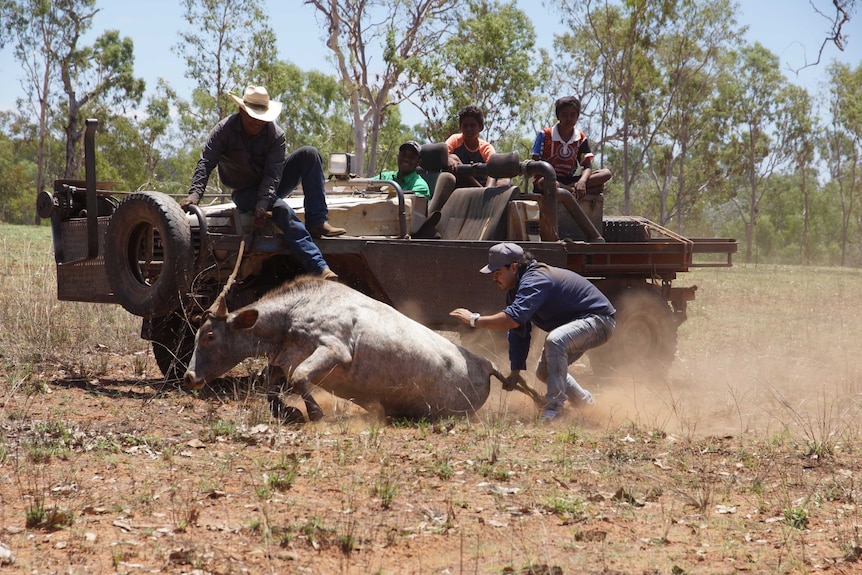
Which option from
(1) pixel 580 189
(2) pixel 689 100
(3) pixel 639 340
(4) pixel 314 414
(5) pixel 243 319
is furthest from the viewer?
(2) pixel 689 100

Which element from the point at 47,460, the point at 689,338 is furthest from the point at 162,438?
the point at 689,338

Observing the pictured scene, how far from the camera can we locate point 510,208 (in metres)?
9.74

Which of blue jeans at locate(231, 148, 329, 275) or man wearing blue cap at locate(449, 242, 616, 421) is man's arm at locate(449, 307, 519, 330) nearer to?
man wearing blue cap at locate(449, 242, 616, 421)

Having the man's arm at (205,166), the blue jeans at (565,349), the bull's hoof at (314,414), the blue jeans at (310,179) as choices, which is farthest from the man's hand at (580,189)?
the bull's hoof at (314,414)

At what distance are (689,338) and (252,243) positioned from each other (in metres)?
7.78

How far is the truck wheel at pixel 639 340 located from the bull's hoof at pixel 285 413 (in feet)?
14.0

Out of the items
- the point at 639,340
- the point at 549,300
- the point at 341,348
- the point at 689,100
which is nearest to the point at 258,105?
the point at 341,348

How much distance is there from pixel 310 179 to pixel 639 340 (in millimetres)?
4101

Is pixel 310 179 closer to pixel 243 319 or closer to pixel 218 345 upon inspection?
pixel 243 319

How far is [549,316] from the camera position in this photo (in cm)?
802

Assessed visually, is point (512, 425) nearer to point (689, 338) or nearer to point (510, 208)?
point (510, 208)

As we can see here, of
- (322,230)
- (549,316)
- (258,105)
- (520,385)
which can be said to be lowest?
(520,385)

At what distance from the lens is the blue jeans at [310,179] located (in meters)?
8.65

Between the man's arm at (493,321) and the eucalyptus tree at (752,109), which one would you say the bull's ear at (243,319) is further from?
the eucalyptus tree at (752,109)
